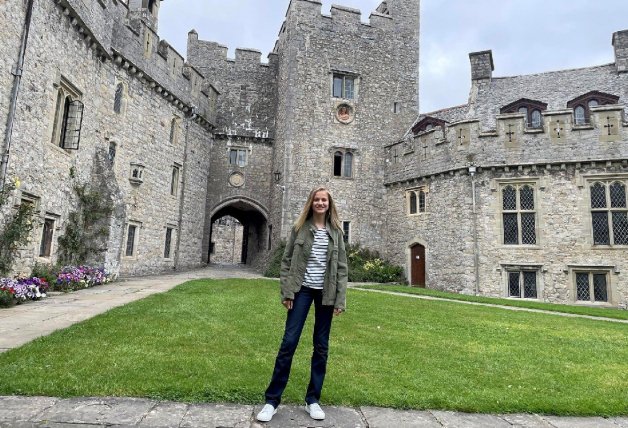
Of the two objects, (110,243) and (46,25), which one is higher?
(46,25)

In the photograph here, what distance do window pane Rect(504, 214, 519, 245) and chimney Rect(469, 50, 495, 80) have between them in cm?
841

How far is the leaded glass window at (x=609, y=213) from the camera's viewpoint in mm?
15570

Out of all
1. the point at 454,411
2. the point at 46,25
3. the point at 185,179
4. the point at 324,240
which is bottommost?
the point at 454,411

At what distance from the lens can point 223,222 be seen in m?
41.1

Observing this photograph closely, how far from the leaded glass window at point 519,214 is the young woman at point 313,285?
15.0m

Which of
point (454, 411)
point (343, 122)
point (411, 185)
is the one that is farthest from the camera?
point (343, 122)

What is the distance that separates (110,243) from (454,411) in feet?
41.1

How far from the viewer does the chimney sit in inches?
844

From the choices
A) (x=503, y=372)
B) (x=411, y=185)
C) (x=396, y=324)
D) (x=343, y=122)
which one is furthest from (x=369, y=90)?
(x=503, y=372)

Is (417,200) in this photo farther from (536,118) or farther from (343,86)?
(343,86)

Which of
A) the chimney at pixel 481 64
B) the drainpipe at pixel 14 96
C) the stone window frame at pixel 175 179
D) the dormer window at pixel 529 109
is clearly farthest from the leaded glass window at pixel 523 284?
the drainpipe at pixel 14 96

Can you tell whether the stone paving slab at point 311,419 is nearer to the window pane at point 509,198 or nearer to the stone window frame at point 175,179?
the window pane at point 509,198

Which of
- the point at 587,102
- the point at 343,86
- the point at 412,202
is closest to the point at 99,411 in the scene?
the point at 412,202

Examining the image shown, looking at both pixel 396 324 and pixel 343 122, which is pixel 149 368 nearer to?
pixel 396 324
